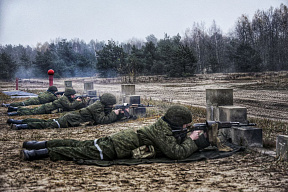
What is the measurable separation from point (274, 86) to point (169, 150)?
1713cm

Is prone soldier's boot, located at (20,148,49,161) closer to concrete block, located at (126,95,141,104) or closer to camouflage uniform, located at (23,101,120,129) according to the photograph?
camouflage uniform, located at (23,101,120,129)

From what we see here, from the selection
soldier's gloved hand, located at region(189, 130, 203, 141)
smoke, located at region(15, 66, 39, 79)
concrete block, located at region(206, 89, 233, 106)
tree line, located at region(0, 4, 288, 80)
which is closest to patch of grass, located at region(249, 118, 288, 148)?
concrete block, located at region(206, 89, 233, 106)

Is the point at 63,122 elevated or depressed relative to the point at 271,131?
elevated

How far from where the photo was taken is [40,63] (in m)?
45.0

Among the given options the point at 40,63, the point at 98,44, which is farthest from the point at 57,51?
the point at 98,44

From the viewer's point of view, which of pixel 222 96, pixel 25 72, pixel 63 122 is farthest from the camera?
pixel 25 72

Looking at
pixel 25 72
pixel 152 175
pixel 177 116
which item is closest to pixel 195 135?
pixel 177 116

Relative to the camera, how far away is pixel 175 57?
104 feet

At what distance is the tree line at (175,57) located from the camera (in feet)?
104

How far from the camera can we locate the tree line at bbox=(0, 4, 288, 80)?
3176 centimetres

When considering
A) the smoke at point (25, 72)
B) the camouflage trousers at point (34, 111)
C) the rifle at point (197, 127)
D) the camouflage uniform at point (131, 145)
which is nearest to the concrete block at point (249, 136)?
the rifle at point (197, 127)

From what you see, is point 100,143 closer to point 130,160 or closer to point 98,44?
point 130,160

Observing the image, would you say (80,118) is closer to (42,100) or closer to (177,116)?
(177,116)

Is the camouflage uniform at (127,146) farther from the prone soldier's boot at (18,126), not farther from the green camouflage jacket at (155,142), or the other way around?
the prone soldier's boot at (18,126)
